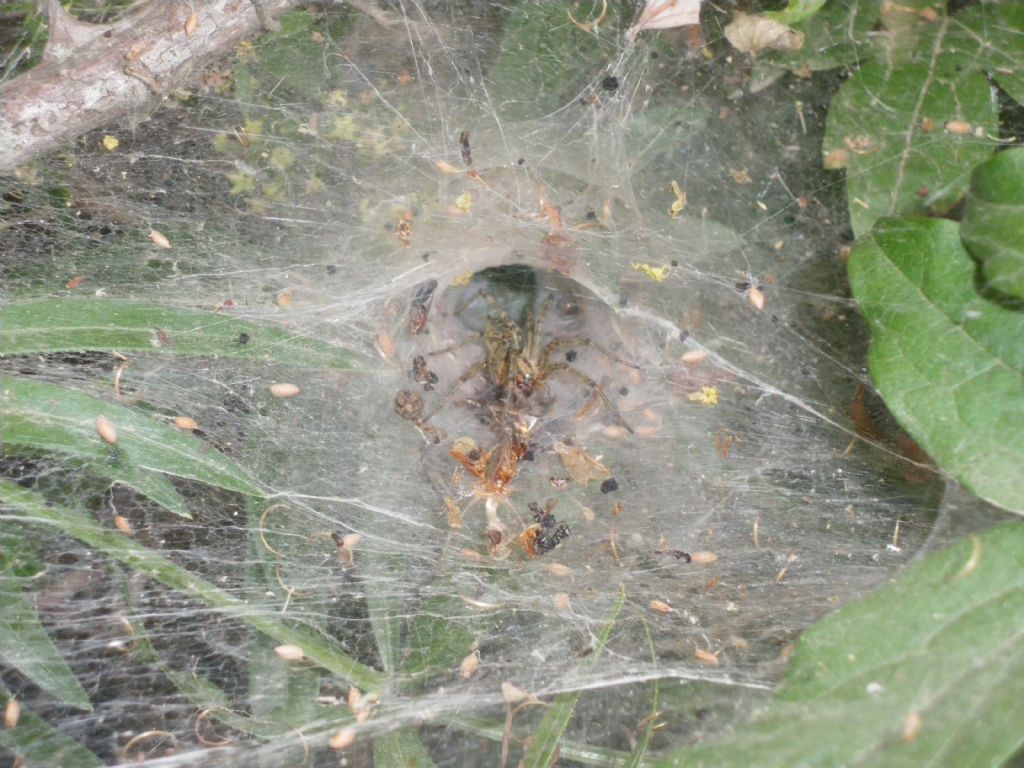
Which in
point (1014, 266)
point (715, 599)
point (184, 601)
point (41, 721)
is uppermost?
point (1014, 266)

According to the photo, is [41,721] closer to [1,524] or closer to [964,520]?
[1,524]

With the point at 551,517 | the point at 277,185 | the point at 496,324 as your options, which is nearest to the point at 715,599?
the point at 551,517

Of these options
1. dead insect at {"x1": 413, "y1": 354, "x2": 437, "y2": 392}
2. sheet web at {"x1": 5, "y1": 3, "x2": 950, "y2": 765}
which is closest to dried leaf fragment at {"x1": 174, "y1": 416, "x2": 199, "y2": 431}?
sheet web at {"x1": 5, "y1": 3, "x2": 950, "y2": 765}

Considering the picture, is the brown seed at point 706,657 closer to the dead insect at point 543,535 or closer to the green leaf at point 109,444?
the dead insect at point 543,535

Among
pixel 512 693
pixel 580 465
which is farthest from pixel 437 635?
pixel 580 465

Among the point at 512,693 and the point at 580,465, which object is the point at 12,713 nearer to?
the point at 512,693

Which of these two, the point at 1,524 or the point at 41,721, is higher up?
the point at 1,524

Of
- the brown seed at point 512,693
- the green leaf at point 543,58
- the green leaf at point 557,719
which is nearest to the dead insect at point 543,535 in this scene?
the green leaf at point 557,719
